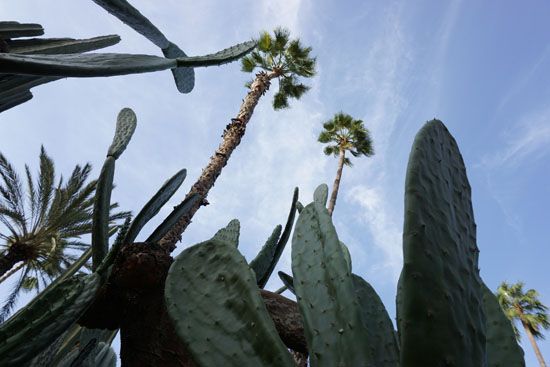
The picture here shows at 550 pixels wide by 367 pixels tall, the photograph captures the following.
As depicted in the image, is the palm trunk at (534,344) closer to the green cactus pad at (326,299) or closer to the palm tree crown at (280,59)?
the palm tree crown at (280,59)

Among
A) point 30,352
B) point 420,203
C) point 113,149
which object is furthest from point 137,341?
point 113,149

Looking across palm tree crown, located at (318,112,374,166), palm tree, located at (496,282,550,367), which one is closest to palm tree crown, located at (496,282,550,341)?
palm tree, located at (496,282,550,367)

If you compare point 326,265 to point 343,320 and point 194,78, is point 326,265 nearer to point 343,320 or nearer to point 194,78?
point 343,320

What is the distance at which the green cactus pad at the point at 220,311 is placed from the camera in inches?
48.6

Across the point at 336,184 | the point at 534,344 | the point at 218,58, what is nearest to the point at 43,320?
the point at 218,58

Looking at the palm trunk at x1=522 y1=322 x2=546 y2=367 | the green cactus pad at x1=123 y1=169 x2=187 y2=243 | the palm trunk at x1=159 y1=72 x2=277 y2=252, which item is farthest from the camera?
the palm trunk at x1=522 y1=322 x2=546 y2=367

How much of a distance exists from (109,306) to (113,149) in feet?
4.20

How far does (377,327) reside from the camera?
142 centimetres

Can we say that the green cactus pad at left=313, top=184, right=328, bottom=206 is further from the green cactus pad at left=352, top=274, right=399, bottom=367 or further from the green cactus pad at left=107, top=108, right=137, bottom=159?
the green cactus pad at left=107, top=108, right=137, bottom=159

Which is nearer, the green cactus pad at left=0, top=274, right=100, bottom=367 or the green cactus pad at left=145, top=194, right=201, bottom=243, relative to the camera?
the green cactus pad at left=0, top=274, right=100, bottom=367

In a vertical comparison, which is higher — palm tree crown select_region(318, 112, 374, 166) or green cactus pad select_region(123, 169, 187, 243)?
palm tree crown select_region(318, 112, 374, 166)

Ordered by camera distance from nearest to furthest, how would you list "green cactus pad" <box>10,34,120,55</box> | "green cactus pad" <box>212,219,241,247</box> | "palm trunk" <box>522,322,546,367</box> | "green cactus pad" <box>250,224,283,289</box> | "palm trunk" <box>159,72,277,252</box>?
1. "green cactus pad" <box>250,224,283,289</box>
2. "green cactus pad" <box>212,219,241,247</box>
3. "green cactus pad" <box>10,34,120,55</box>
4. "palm trunk" <box>159,72,277,252</box>
5. "palm trunk" <box>522,322,546,367</box>

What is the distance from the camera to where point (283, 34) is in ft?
41.3

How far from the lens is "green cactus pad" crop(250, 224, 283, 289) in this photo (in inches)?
103
